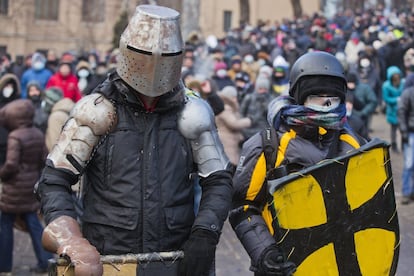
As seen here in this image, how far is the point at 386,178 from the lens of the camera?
4.12m

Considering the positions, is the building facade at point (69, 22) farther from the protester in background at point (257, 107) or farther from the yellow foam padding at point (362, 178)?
the yellow foam padding at point (362, 178)

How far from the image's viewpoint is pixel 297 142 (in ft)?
13.7

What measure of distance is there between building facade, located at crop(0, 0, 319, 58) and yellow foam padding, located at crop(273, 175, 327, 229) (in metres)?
37.8

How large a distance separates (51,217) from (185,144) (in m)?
0.67

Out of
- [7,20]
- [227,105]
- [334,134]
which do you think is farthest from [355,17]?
[334,134]

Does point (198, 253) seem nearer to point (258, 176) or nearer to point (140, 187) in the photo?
point (140, 187)

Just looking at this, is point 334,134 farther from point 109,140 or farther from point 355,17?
point 355,17

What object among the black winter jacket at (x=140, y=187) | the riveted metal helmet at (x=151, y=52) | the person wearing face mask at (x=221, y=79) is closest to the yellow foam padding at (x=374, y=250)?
the black winter jacket at (x=140, y=187)

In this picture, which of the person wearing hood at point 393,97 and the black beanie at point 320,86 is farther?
the person wearing hood at point 393,97

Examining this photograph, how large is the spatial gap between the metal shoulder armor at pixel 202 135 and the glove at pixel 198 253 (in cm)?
31

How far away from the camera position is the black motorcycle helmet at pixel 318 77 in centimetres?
417

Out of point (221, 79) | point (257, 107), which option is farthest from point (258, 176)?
point (221, 79)

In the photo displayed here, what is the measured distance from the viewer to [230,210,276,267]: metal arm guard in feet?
13.1

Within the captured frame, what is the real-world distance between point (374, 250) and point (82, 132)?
4.60 feet
